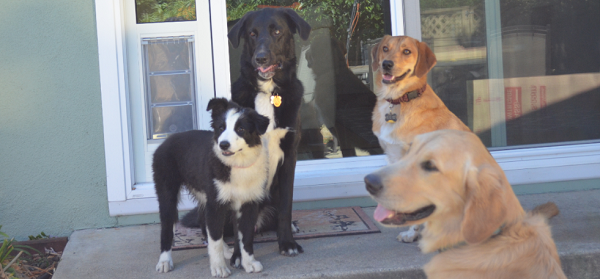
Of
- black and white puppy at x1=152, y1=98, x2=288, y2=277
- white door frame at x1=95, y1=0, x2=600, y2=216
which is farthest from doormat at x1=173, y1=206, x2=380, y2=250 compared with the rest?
black and white puppy at x1=152, y1=98, x2=288, y2=277

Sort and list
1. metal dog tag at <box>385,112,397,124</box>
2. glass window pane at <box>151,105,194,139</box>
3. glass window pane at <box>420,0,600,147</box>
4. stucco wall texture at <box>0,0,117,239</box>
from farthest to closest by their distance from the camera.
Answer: glass window pane at <box>420,0,600,147</box> < glass window pane at <box>151,105,194,139</box> < stucco wall texture at <box>0,0,117,239</box> < metal dog tag at <box>385,112,397,124</box>

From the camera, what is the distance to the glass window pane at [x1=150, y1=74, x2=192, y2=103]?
14.1ft

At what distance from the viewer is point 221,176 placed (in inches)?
115

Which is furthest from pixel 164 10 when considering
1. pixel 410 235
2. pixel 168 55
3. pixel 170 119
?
pixel 410 235

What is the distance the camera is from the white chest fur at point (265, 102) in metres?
3.31

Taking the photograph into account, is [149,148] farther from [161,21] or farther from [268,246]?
[268,246]

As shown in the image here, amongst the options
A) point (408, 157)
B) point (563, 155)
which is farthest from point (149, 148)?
point (563, 155)

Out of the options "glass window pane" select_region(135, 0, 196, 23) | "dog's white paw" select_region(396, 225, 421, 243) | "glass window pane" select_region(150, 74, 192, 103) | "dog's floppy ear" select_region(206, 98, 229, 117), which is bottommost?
"dog's white paw" select_region(396, 225, 421, 243)

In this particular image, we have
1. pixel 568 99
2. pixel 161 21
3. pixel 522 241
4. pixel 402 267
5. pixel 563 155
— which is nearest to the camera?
pixel 522 241

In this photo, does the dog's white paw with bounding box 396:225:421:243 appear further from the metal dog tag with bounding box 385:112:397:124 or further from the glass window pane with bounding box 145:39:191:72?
the glass window pane with bounding box 145:39:191:72

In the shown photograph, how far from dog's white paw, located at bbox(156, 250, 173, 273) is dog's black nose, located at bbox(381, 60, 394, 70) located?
2.03 metres

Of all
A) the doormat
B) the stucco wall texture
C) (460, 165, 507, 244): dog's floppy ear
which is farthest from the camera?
the stucco wall texture

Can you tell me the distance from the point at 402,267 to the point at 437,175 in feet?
4.13

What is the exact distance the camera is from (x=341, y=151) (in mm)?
5398
